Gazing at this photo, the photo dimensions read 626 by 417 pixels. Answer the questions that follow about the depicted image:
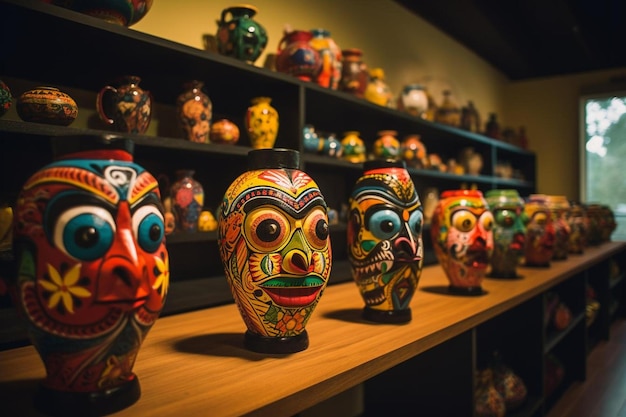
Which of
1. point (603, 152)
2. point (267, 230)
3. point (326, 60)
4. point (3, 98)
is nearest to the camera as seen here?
point (267, 230)

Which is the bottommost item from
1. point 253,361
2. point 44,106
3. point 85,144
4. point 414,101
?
point 253,361

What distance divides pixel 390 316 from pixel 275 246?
19.6 inches

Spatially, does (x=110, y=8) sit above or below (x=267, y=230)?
above

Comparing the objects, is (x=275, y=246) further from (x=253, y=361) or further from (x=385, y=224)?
(x=385, y=224)

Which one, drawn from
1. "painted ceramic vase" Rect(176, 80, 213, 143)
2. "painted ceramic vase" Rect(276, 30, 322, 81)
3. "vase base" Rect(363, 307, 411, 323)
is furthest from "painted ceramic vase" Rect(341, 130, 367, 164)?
"vase base" Rect(363, 307, 411, 323)

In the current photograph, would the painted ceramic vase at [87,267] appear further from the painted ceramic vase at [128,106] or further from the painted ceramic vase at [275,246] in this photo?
the painted ceramic vase at [128,106]

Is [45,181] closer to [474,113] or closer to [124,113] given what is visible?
[124,113]

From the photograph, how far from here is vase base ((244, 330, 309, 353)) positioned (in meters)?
1.01

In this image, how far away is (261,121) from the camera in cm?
182

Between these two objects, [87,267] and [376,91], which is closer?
[87,267]

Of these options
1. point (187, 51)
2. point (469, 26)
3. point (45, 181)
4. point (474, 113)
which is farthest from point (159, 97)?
point (469, 26)

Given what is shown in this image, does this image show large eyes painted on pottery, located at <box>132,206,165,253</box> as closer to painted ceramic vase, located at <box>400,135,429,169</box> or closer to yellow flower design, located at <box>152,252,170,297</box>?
yellow flower design, located at <box>152,252,170,297</box>

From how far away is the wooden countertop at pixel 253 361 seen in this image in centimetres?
77

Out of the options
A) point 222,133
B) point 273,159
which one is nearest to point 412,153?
point 222,133
